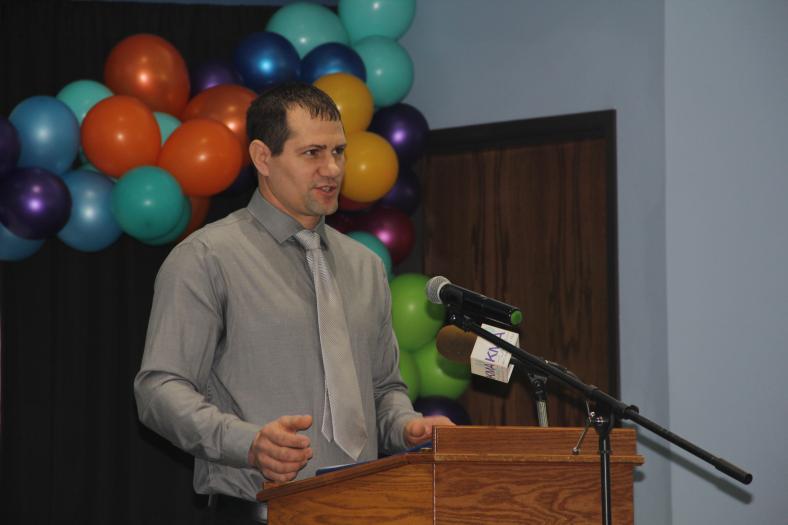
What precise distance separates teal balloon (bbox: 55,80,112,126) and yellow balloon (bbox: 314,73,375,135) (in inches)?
37.7

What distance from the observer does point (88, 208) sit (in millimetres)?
4426

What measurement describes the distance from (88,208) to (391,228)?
4.44 feet

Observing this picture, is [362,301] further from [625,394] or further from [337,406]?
[625,394]

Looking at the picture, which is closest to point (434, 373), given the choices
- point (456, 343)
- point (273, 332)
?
point (273, 332)

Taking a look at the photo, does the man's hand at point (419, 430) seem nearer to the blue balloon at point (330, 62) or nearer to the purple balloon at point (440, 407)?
the purple balloon at point (440, 407)

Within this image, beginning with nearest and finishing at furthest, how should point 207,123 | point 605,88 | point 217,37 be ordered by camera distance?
point 207,123
point 605,88
point 217,37

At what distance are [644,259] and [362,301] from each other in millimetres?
2317

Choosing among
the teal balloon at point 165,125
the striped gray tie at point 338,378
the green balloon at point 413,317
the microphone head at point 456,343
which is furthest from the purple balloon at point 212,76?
the microphone head at point 456,343

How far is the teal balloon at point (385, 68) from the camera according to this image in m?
4.86

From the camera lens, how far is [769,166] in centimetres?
451

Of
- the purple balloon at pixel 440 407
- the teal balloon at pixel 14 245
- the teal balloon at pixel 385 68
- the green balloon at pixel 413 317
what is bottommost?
the purple balloon at pixel 440 407

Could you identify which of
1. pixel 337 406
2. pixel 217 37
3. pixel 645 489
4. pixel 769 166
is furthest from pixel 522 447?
pixel 217 37

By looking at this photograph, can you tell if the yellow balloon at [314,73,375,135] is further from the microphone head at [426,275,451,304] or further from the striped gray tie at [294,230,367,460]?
the microphone head at [426,275,451,304]

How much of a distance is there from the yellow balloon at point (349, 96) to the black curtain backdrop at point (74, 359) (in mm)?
894
